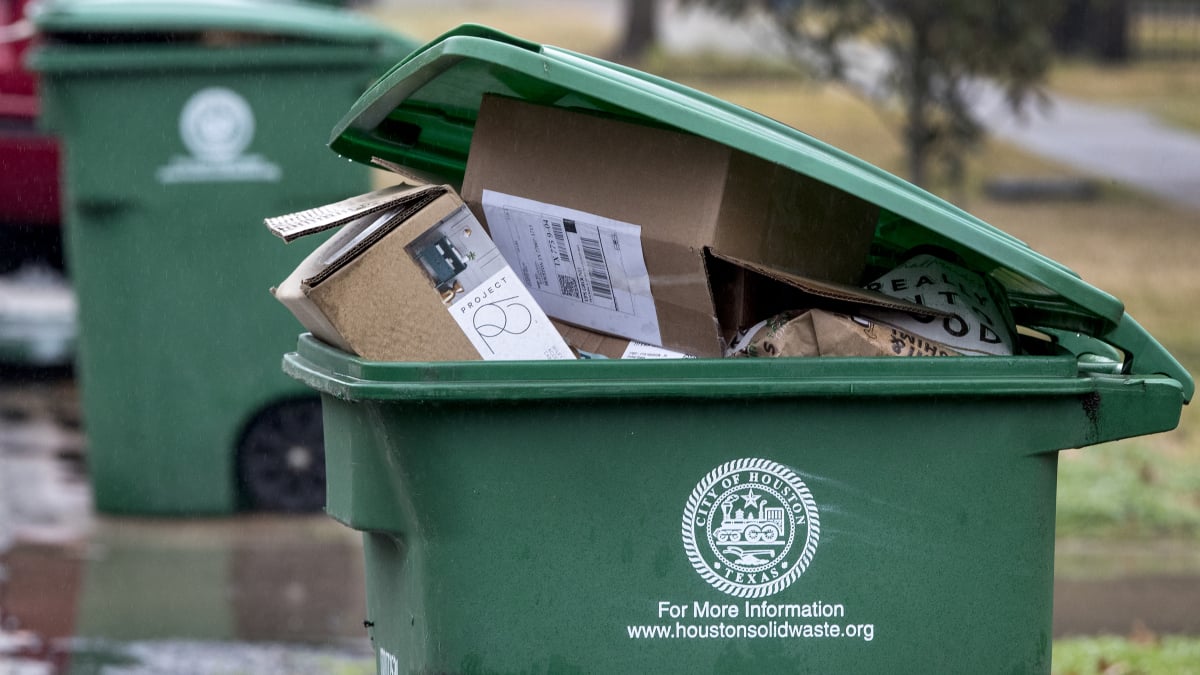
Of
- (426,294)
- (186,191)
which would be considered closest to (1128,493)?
(186,191)

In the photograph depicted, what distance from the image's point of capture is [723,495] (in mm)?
2598

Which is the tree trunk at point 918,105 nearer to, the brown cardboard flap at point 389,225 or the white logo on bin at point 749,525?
the brown cardboard flap at point 389,225

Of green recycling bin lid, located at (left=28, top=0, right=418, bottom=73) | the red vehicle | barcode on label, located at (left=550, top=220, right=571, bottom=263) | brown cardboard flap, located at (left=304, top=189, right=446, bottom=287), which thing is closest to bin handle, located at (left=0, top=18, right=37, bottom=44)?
the red vehicle

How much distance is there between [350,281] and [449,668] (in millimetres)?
648

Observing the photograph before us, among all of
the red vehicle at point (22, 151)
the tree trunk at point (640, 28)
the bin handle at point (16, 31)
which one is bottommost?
the red vehicle at point (22, 151)

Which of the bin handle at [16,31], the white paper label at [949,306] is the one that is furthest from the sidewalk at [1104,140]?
the white paper label at [949,306]

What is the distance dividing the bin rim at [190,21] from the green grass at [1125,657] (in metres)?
2.93

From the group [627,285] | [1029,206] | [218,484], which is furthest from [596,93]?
[1029,206]

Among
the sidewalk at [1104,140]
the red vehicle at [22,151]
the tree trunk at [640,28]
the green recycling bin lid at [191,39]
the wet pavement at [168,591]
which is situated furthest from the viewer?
the tree trunk at [640,28]

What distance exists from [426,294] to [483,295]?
0.31 ft

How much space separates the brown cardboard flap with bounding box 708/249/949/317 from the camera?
279 centimetres

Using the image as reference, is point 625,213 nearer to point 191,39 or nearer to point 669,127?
point 669,127

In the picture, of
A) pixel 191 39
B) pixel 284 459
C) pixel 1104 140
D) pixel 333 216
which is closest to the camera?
pixel 333 216

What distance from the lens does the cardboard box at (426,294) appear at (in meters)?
2.73
